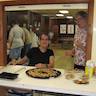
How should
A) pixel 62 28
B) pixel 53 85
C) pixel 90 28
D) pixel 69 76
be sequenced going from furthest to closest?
pixel 62 28
pixel 90 28
pixel 69 76
pixel 53 85

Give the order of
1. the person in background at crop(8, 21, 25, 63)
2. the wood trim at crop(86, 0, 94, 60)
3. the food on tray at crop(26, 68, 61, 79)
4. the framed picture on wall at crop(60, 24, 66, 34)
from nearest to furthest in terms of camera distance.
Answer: the food on tray at crop(26, 68, 61, 79) → the wood trim at crop(86, 0, 94, 60) → the framed picture on wall at crop(60, 24, 66, 34) → the person in background at crop(8, 21, 25, 63)

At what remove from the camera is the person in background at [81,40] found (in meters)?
2.09

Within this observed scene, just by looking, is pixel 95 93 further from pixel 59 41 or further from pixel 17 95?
pixel 59 41

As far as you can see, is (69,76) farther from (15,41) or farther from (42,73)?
(15,41)

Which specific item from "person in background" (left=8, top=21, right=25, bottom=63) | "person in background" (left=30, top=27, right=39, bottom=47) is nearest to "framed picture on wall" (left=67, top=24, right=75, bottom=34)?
"person in background" (left=30, top=27, right=39, bottom=47)

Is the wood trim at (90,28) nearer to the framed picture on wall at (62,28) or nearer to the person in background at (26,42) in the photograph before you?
the framed picture on wall at (62,28)

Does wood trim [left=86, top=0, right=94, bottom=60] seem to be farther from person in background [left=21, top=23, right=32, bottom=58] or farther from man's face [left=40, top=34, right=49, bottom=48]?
person in background [left=21, top=23, right=32, bottom=58]

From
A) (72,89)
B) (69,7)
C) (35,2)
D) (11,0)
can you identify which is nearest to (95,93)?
(72,89)

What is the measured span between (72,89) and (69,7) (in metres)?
0.96

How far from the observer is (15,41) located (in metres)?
2.68

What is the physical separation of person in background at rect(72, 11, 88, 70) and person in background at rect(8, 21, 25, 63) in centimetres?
84

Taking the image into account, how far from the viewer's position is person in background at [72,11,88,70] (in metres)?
2.09

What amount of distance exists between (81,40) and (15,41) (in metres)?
0.98

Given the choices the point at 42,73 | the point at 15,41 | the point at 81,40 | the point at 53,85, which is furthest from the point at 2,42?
the point at 53,85
